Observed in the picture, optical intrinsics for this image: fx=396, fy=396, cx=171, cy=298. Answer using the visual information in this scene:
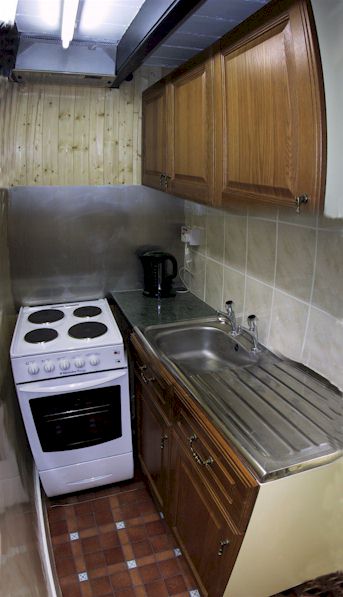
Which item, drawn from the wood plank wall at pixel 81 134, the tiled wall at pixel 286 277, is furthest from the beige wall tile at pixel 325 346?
the wood plank wall at pixel 81 134

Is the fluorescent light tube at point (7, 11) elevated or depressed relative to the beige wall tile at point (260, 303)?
elevated

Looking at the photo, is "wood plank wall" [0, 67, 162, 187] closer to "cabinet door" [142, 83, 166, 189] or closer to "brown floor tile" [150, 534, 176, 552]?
"cabinet door" [142, 83, 166, 189]

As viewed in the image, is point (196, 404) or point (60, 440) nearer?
point (196, 404)

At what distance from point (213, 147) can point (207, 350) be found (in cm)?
91

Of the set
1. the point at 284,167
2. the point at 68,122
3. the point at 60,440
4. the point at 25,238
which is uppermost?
the point at 68,122

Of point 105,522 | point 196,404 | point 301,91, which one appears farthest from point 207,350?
point 301,91

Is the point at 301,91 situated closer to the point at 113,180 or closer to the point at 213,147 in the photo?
the point at 213,147

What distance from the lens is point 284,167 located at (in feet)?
3.23

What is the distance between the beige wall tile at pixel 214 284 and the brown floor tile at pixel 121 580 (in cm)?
120

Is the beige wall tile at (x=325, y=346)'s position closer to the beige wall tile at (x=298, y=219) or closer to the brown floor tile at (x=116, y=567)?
the beige wall tile at (x=298, y=219)

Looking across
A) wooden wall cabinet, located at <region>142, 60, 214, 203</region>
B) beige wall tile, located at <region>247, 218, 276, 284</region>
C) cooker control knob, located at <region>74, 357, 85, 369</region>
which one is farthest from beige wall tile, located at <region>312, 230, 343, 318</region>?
cooker control knob, located at <region>74, 357, 85, 369</region>

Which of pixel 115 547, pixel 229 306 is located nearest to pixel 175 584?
pixel 115 547

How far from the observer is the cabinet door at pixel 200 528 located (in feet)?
3.82

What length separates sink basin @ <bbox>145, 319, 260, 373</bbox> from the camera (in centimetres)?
174
